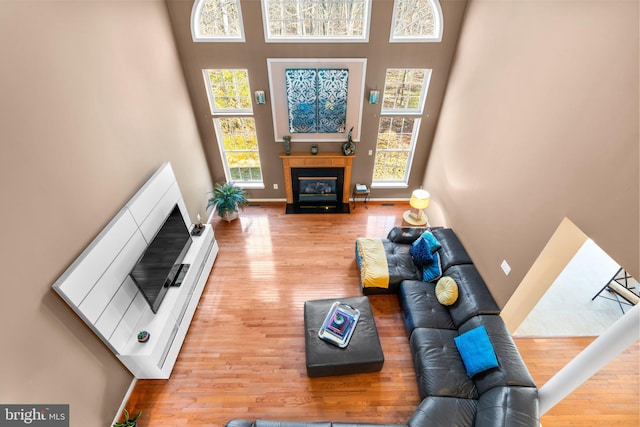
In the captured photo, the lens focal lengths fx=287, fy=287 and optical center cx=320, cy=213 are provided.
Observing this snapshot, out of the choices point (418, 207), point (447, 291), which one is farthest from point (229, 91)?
point (447, 291)

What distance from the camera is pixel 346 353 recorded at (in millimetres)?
3633

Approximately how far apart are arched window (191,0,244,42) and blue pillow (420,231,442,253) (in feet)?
15.0

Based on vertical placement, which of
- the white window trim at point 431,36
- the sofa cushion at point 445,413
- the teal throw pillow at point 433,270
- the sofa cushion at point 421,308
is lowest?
the sofa cushion at point 445,413

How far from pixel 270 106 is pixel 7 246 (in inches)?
174

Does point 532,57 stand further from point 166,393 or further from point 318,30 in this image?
point 166,393

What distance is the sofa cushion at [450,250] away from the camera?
176 inches

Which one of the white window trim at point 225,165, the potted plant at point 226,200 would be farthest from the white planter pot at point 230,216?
the white window trim at point 225,165

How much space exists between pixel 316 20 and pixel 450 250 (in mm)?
4476

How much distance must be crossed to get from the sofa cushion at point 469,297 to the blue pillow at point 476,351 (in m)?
0.32

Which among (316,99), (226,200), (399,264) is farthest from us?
(226,200)

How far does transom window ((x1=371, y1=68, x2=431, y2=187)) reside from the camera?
215 inches

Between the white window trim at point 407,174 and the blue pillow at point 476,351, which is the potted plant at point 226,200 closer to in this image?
the white window trim at point 407,174

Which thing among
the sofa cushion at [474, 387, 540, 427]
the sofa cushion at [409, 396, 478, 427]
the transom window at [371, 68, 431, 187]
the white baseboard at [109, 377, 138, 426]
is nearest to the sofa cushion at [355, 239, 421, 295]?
the sofa cushion at [409, 396, 478, 427]

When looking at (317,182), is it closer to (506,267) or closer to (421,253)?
(421,253)
